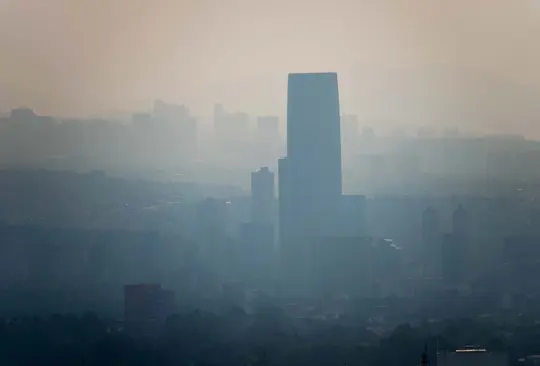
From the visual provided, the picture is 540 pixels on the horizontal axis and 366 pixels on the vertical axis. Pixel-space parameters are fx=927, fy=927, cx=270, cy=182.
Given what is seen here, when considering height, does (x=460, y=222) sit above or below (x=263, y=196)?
below

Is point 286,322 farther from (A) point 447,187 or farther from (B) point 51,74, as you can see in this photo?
(B) point 51,74

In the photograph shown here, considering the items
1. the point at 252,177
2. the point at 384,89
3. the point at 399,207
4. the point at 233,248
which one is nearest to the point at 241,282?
the point at 233,248

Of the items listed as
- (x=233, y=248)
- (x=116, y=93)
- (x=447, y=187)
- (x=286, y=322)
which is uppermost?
(x=116, y=93)

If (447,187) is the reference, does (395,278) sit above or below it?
below

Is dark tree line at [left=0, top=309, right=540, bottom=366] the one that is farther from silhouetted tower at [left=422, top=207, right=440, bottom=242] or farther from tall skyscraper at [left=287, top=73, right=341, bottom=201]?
tall skyscraper at [left=287, top=73, right=341, bottom=201]

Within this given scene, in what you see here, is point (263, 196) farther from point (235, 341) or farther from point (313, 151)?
point (235, 341)

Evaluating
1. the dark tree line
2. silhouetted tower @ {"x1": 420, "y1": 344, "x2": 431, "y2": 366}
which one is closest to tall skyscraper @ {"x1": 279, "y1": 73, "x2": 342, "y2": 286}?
the dark tree line

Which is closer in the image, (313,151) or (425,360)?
(425,360)

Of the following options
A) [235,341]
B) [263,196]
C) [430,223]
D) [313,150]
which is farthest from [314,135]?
[235,341]
